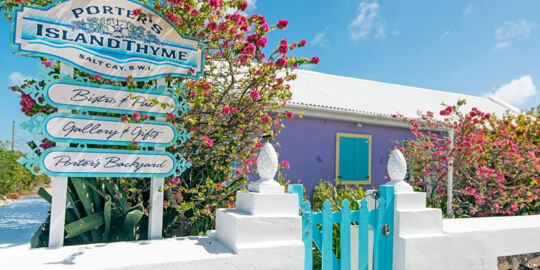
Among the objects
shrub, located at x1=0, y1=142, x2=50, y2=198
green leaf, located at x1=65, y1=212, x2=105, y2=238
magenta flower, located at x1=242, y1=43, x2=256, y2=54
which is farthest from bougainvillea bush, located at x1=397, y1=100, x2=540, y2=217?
shrub, located at x1=0, y1=142, x2=50, y2=198

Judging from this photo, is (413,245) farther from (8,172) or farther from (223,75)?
(8,172)

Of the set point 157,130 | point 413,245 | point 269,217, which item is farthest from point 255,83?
point 413,245

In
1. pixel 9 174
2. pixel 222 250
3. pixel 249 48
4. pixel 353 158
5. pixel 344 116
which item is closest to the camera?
pixel 222 250

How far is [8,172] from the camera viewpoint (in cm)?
1081

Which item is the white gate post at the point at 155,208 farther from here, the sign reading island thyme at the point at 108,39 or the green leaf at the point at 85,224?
the sign reading island thyme at the point at 108,39

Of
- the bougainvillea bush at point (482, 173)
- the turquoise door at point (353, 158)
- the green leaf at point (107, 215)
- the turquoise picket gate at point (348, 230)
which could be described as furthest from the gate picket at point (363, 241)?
the turquoise door at point (353, 158)

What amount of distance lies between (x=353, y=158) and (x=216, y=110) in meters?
6.12

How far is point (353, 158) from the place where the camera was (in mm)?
9219

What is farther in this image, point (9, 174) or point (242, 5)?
point (9, 174)

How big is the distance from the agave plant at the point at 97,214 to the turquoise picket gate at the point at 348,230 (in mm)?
1625

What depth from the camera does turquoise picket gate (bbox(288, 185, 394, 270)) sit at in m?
→ 3.15

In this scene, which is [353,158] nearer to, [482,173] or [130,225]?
[482,173]

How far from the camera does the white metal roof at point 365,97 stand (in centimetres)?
892

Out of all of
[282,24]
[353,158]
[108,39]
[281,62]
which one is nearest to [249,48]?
[281,62]
